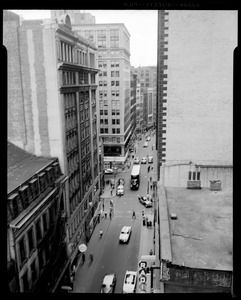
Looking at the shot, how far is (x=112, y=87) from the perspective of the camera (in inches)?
2042

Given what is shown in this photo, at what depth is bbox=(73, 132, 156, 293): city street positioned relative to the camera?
2294 cm

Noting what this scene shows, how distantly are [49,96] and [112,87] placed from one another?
29838 mm

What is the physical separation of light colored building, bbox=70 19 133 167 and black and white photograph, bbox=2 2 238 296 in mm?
16274

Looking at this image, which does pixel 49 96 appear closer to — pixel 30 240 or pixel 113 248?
pixel 30 240

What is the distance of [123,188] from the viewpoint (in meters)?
42.6

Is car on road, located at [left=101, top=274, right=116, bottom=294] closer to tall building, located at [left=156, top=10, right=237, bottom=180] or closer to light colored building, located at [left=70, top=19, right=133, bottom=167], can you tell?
tall building, located at [left=156, top=10, right=237, bottom=180]

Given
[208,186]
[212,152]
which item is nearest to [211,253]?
[208,186]

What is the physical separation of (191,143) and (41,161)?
36.2ft

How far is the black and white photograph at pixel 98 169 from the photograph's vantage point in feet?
39.9

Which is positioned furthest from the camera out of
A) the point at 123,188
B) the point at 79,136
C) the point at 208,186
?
the point at 123,188

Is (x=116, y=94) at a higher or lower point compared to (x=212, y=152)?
higher
